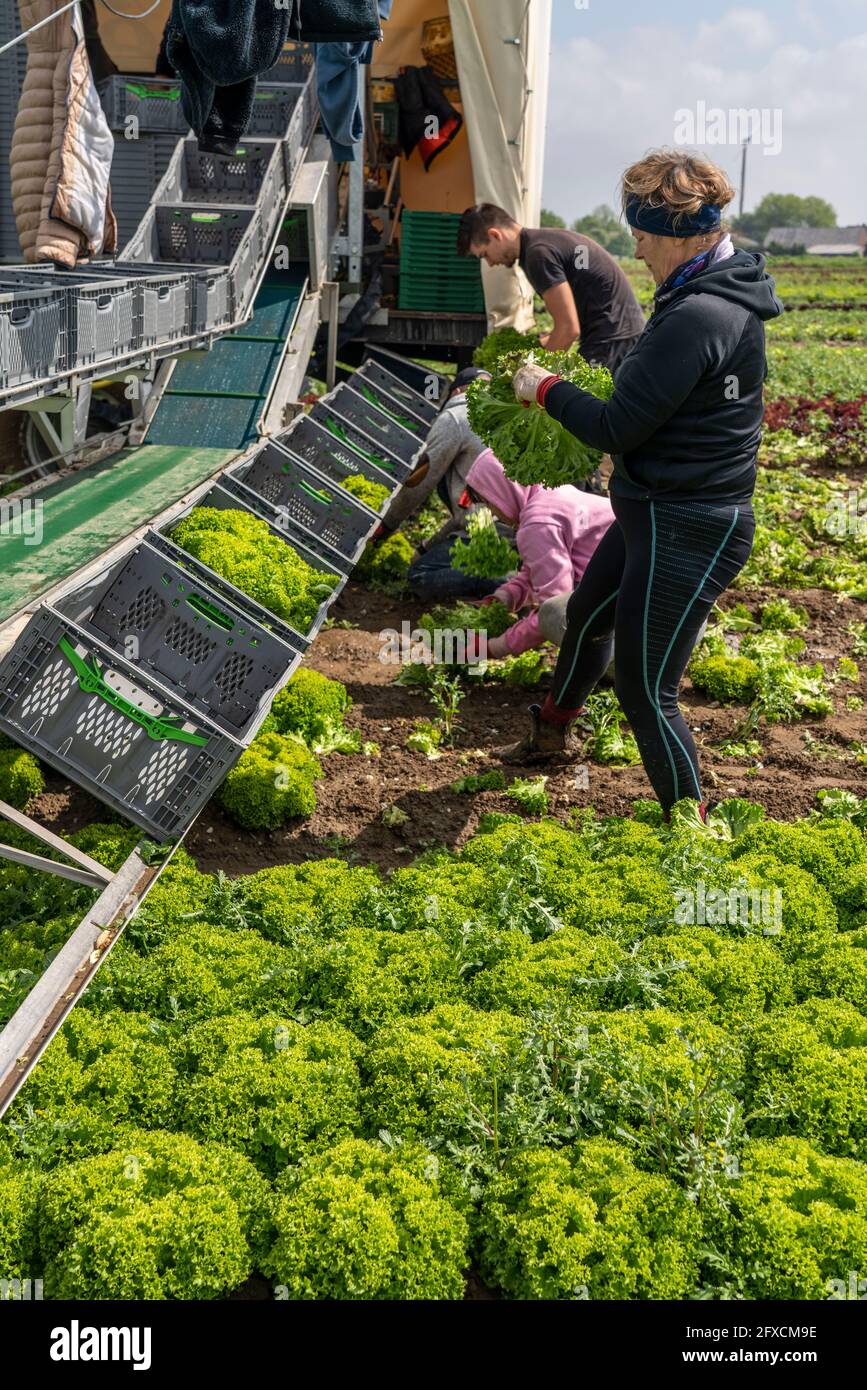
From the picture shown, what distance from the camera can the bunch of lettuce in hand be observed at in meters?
5.36

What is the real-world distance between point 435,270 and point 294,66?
90.9 inches

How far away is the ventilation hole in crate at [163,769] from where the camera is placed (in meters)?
4.50

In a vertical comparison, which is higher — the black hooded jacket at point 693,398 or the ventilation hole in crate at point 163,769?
the black hooded jacket at point 693,398

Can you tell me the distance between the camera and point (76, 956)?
152 inches

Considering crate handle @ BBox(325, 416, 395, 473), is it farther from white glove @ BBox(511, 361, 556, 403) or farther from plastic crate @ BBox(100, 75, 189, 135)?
white glove @ BBox(511, 361, 556, 403)

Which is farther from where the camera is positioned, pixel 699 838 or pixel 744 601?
pixel 744 601

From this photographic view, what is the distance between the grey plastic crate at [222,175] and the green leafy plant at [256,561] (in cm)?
391

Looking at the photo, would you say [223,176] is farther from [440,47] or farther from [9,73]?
[440,47]

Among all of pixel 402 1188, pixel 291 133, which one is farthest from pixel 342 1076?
pixel 291 133

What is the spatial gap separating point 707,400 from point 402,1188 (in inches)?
105

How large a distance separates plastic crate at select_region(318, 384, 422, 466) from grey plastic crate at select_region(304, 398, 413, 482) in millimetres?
133

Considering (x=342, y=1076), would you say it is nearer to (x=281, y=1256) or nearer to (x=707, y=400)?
(x=281, y=1256)

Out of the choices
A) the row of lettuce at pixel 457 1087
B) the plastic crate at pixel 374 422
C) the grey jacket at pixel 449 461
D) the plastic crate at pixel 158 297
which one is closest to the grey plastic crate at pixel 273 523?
the plastic crate at pixel 158 297

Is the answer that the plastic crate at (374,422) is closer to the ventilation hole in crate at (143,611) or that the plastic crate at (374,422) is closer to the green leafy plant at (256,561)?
the green leafy plant at (256,561)
